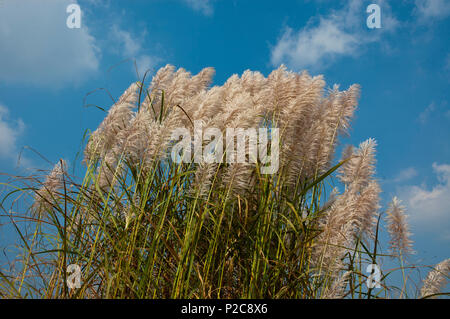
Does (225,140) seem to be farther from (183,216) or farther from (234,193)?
(183,216)

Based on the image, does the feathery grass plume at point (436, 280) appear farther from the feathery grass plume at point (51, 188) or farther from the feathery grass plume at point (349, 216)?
the feathery grass plume at point (51, 188)

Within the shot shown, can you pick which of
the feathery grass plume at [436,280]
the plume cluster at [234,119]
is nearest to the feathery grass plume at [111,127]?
the plume cluster at [234,119]

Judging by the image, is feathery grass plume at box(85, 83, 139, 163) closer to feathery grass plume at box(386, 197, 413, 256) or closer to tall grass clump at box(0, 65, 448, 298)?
tall grass clump at box(0, 65, 448, 298)

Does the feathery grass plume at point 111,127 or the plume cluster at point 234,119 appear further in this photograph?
the feathery grass plume at point 111,127

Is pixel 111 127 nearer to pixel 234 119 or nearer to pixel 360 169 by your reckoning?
pixel 234 119

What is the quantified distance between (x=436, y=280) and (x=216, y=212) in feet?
4.97

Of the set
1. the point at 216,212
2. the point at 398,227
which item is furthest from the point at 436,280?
the point at 216,212

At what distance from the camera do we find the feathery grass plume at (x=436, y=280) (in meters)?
2.62

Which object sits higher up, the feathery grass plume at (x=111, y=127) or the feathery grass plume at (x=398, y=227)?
the feathery grass plume at (x=111, y=127)

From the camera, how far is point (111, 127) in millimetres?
2648

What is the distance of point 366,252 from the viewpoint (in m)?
2.81

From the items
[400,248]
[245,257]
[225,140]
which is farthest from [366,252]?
[225,140]
